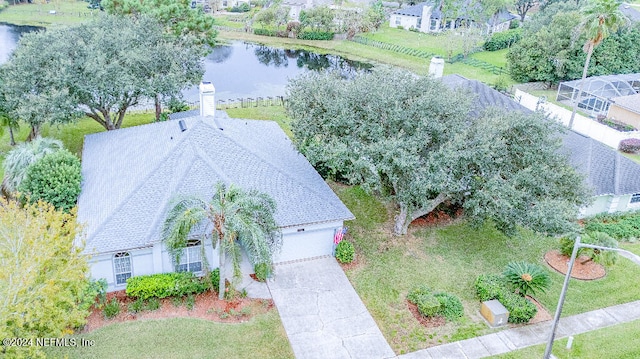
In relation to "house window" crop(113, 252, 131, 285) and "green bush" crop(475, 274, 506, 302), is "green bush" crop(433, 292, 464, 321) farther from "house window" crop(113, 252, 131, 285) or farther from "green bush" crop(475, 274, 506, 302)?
"house window" crop(113, 252, 131, 285)

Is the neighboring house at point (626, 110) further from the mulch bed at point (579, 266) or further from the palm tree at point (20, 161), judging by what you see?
the palm tree at point (20, 161)

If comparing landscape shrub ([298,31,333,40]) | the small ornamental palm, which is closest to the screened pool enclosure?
the small ornamental palm

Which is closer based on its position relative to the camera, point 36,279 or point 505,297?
point 36,279

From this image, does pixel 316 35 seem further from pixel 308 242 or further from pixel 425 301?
pixel 425 301

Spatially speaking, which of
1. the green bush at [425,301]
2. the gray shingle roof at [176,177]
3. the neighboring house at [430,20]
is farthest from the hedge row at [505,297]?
the neighboring house at [430,20]

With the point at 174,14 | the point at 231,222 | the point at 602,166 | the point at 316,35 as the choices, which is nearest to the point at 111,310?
the point at 231,222
